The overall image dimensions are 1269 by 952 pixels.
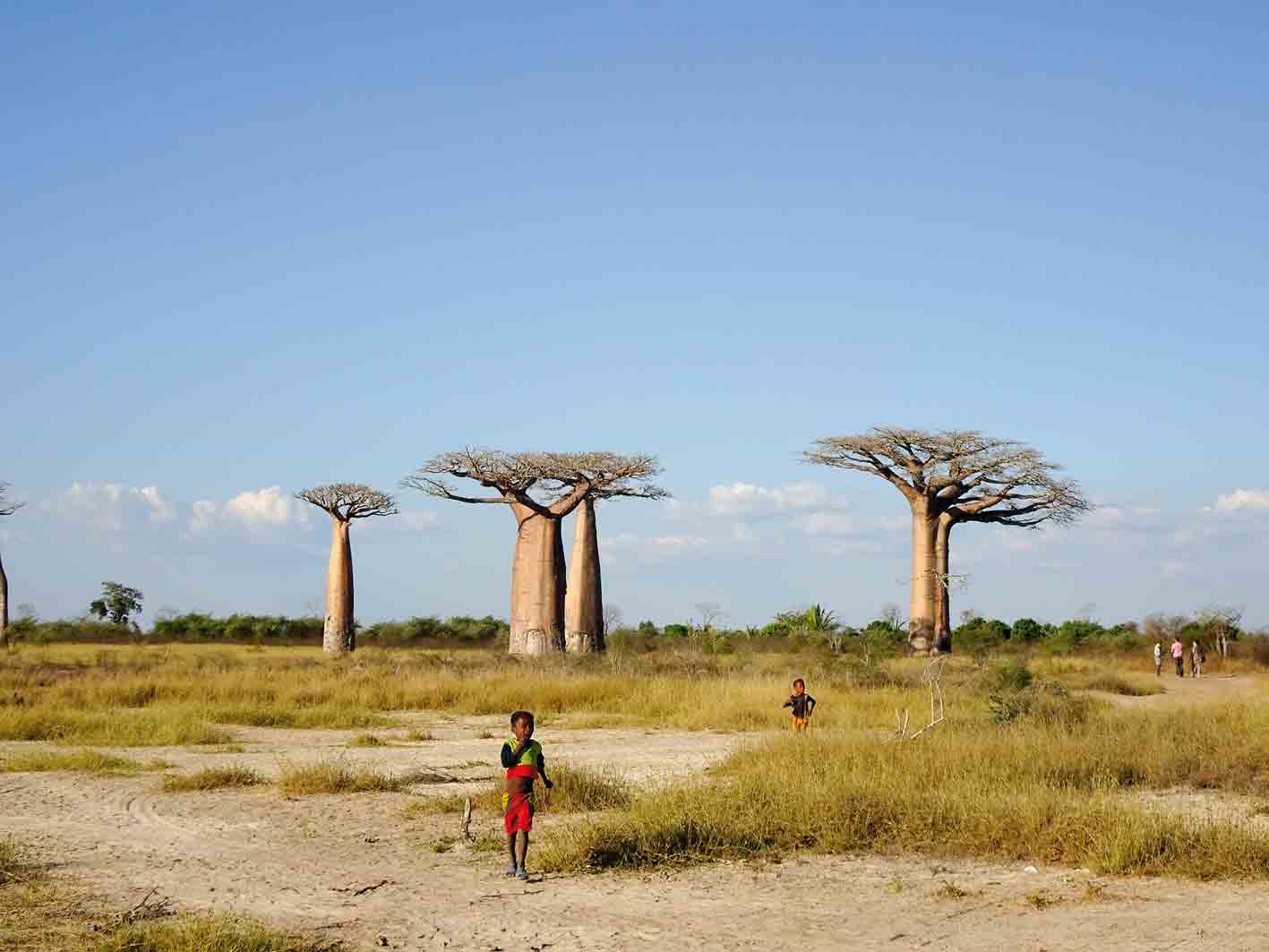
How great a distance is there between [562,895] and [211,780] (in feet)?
14.1

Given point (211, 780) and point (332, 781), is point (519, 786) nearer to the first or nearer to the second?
point (332, 781)

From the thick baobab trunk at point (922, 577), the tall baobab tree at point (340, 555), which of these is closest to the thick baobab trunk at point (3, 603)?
the tall baobab tree at point (340, 555)

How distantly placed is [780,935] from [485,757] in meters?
6.61

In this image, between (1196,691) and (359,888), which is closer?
→ (359,888)

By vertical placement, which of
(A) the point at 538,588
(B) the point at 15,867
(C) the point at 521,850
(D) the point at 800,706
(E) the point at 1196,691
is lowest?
(E) the point at 1196,691

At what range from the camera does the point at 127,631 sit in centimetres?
4262

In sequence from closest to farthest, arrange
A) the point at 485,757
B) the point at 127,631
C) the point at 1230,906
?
1. the point at 1230,906
2. the point at 485,757
3. the point at 127,631

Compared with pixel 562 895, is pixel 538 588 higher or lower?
higher

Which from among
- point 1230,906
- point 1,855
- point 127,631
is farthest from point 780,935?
point 127,631

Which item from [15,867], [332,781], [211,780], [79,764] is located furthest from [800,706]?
[15,867]

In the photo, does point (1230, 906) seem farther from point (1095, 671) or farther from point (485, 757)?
point (1095, 671)

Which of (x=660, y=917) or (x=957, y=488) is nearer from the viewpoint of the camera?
(x=660, y=917)

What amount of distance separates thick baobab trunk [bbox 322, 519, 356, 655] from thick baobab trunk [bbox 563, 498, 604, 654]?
6.83 meters

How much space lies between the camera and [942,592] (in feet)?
102
